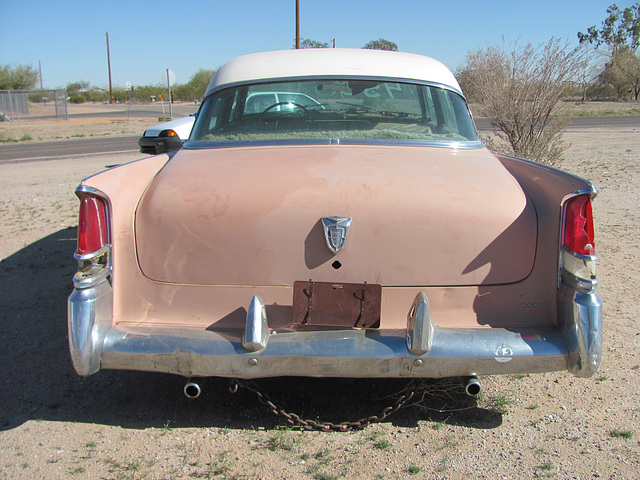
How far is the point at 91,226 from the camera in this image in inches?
101

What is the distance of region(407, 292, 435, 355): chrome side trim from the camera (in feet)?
7.65

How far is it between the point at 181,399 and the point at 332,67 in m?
2.30

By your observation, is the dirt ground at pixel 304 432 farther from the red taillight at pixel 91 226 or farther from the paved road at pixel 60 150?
the paved road at pixel 60 150

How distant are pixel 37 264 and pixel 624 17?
74.1 meters

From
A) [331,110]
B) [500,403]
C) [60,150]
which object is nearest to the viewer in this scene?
[500,403]

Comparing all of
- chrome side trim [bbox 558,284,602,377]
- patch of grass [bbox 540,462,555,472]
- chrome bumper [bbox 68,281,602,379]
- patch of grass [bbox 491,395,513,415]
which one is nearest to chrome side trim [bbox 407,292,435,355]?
chrome bumper [bbox 68,281,602,379]

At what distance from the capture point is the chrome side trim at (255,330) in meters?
2.36

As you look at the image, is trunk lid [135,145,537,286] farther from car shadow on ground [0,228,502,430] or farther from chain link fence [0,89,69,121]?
chain link fence [0,89,69,121]

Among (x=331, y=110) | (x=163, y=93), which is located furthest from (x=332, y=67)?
(x=163, y=93)

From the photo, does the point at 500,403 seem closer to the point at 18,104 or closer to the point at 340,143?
the point at 340,143

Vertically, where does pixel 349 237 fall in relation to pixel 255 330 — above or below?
above

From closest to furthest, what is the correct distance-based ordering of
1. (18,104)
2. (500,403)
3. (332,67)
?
(500,403) < (332,67) < (18,104)

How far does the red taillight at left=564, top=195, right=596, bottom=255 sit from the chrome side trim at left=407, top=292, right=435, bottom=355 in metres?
0.72

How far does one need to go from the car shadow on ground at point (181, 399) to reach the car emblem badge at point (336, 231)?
857mm
